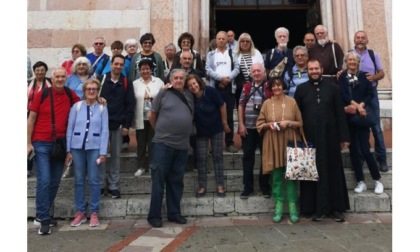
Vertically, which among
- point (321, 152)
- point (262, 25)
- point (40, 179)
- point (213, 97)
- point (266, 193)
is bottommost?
point (266, 193)

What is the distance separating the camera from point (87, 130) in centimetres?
443

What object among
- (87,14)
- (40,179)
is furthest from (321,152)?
(87,14)

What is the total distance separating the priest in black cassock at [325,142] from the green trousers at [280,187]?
0.55 feet

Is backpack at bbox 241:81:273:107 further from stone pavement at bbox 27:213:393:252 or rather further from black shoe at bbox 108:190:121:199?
black shoe at bbox 108:190:121:199

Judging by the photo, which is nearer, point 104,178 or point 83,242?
point 83,242

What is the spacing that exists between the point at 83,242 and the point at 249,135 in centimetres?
235

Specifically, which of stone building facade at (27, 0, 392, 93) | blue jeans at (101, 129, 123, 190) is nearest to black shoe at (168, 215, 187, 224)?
blue jeans at (101, 129, 123, 190)

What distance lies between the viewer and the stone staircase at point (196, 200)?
15.6 feet

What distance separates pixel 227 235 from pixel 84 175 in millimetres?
1907

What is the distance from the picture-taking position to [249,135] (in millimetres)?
4750

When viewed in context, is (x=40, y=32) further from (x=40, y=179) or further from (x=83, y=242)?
(x=83, y=242)

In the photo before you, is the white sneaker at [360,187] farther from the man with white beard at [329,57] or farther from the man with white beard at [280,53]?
the man with white beard at [280,53]

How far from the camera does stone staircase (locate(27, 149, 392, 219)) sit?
187 inches

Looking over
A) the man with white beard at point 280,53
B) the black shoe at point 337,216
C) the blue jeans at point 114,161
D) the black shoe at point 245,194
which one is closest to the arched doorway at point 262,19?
the man with white beard at point 280,53
